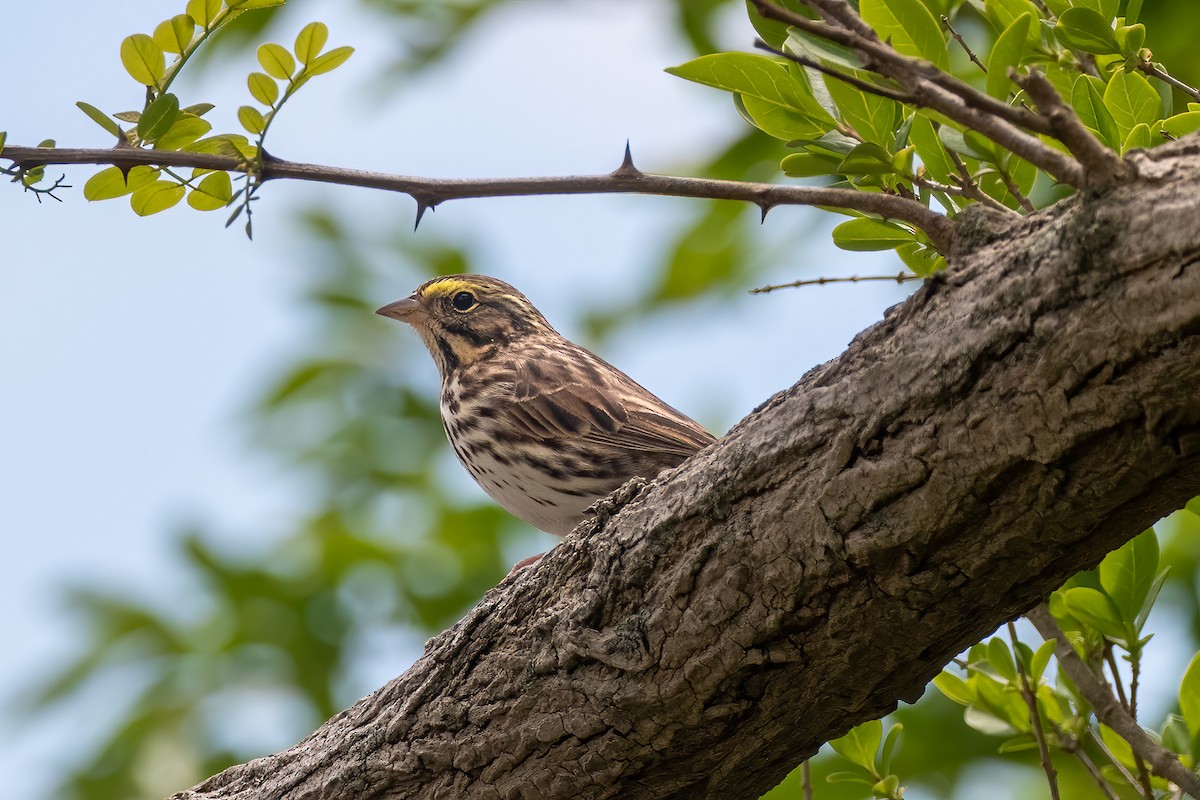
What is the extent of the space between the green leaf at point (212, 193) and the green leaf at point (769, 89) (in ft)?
3.98

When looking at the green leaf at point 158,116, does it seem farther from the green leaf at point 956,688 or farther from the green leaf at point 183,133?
the green leaf at point 956,688

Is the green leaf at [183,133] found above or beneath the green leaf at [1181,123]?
above

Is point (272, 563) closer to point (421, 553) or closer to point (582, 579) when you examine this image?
point (421, 553)

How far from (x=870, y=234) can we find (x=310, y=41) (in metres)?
1.38

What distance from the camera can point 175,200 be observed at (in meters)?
3.31

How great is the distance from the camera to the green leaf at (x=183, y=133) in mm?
3092

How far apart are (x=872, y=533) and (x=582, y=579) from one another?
90 centimetres

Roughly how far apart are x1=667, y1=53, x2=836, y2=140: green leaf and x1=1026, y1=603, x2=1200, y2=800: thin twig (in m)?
1.43

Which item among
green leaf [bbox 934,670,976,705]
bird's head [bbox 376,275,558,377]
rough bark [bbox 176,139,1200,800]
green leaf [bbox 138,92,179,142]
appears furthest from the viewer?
bird's head [bbox 376,275,558,377]

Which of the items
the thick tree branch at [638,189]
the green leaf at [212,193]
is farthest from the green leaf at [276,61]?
the thick tree branch at [638,189]

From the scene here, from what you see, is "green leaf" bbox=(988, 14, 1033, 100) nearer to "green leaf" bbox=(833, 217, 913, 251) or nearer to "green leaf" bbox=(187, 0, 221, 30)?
"green leaf" bbox=(833, 217, 913, 251)

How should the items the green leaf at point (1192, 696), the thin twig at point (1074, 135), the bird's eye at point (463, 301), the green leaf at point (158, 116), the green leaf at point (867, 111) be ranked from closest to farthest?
1. the thin twig at point (1074, 135)
2. the green leaf at point (867, 111)
3. the green leaf at point (158, 116)
4. the green leaf at point (1192, 696)
5. the bird's eye at point (463, 301)

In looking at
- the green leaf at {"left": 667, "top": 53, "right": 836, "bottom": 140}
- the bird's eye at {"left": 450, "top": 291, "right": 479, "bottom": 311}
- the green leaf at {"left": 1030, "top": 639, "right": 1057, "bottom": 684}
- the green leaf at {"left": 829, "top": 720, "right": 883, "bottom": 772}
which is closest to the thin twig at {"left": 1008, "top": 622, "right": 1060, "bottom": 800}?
the green leaf at {"left": 1030, "top": 639, "right": 1057, "bottom": 684}

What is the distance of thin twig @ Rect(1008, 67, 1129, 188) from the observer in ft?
6.22
